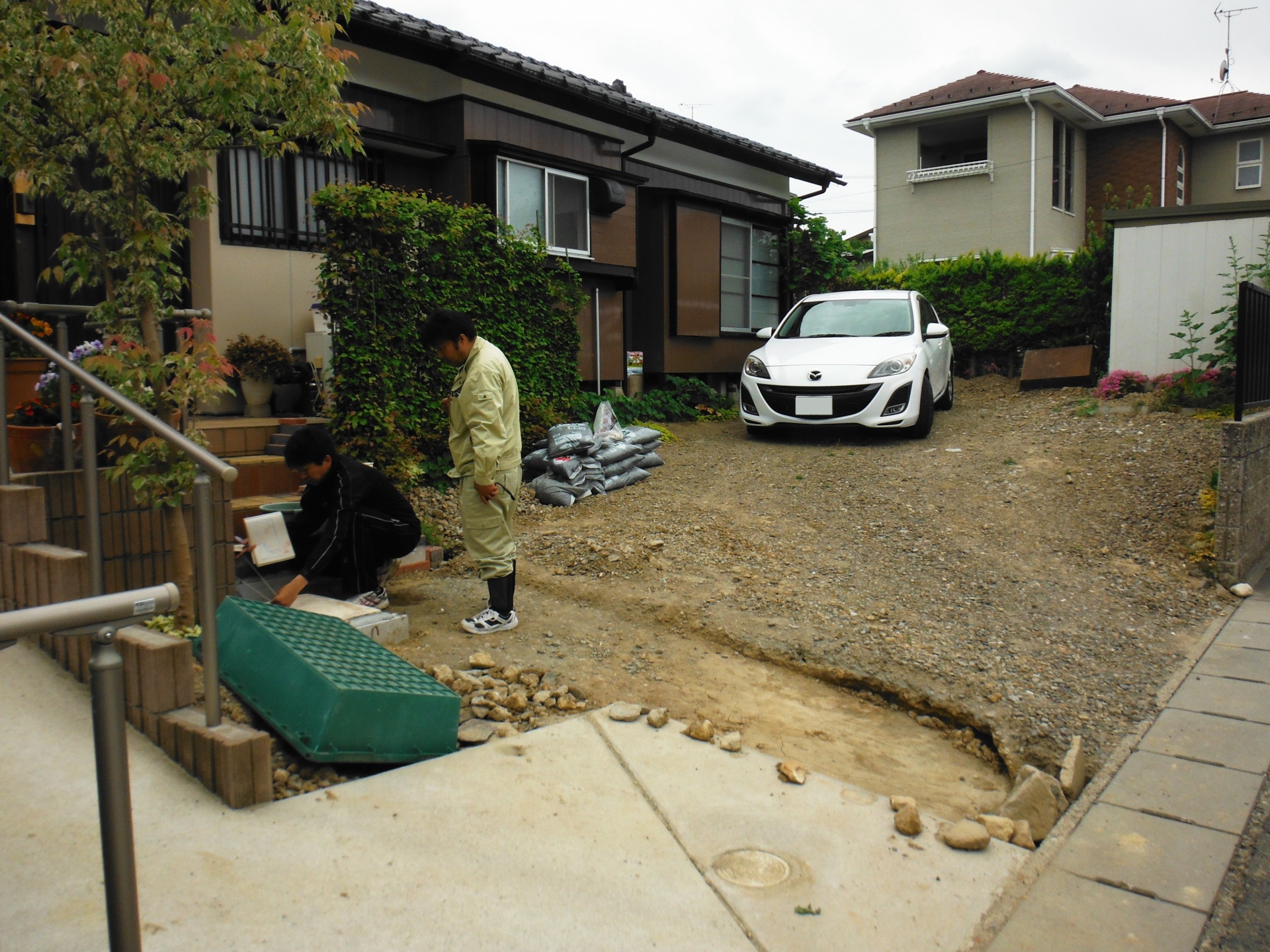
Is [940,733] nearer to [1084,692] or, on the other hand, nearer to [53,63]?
[1084,692]

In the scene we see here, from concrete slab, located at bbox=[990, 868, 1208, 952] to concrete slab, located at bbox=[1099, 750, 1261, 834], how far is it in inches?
25.6

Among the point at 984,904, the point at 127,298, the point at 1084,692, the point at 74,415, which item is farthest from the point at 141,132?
the point at 1084,692

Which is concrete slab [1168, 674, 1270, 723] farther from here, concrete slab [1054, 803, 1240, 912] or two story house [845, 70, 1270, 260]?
two story house [845, 70, 1270, 260]

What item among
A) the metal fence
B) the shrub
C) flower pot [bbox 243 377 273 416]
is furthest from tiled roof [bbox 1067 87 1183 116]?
flower pot [bbox 243 377 273 416]

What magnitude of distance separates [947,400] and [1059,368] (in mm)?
2147

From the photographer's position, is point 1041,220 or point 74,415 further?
point 1041,220

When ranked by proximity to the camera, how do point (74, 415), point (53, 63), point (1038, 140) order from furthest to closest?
1. point (1038, 140)
2. point (74, 415)
3. point (53, 63)

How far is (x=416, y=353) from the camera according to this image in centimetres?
745

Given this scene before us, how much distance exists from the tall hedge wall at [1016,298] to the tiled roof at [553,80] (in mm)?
2874

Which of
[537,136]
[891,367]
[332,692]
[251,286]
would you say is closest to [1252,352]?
[891,367]

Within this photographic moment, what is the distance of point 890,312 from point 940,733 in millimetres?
7566

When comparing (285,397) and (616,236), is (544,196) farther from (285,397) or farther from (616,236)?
(285,397)

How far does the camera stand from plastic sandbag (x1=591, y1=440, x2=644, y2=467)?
322 inches

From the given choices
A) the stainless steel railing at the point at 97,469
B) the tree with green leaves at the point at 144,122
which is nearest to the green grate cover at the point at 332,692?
the stainless steel railing at the point at 97,469
